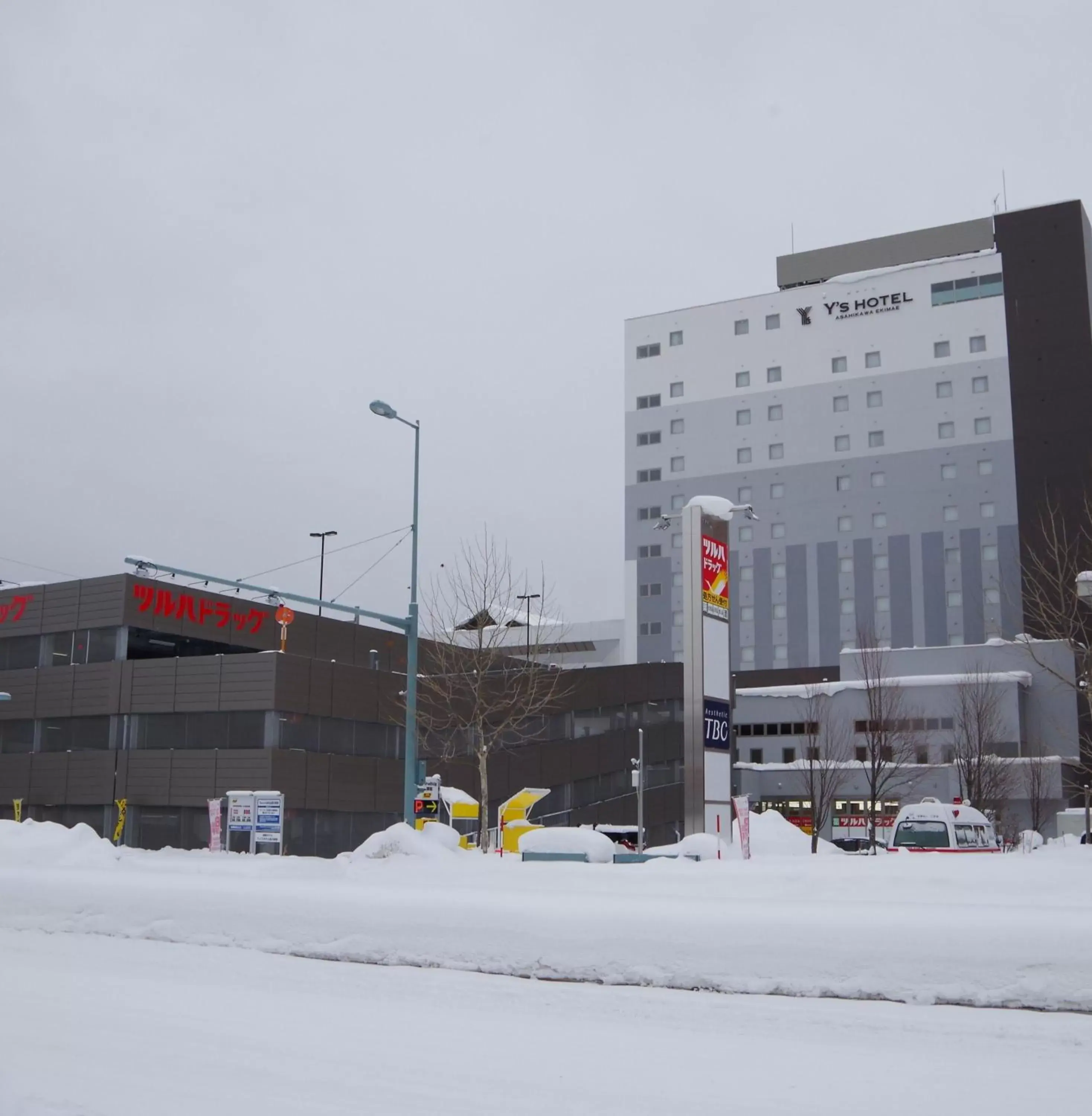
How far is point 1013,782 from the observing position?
59562mm

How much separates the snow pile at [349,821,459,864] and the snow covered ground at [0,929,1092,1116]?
273 inches

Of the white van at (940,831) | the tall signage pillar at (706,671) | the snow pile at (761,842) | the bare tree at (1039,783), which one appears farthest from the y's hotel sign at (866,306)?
the white van at (940,831)

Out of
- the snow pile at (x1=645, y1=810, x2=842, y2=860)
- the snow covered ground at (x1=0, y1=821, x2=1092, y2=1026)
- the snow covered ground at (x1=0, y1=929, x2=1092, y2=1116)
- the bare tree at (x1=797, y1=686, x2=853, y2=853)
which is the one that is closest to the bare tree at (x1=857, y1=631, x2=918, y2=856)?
the bare tree at (x1=797, y1=686, x2=853, y2=853)

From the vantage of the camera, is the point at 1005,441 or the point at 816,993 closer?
the point at 816,993

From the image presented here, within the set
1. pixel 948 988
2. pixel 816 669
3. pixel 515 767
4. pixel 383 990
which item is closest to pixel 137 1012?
pixel 383 990

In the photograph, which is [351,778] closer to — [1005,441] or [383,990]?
[383,990]

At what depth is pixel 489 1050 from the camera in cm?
943

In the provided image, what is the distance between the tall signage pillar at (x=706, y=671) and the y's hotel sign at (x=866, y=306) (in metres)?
75.3

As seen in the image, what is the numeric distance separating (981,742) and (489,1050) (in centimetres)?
4567

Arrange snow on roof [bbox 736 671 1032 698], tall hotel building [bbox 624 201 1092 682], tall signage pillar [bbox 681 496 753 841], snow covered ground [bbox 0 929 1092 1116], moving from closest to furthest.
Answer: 1. snow covered ground [bbox 0 929 1092 1116]
2. tall signage pillar [bbox 681 496 753 841]
3. snow on roof [bbox 736 671 1032 698]
4. tall hotel building [bbox 624 201 1092 682]

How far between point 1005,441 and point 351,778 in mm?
62455

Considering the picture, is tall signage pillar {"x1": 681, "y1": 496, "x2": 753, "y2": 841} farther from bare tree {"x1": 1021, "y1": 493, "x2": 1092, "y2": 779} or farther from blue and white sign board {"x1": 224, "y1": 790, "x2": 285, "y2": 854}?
blue and white sign board {"x1": 224, "y1": 790, "x2": 285, "y2": 854}

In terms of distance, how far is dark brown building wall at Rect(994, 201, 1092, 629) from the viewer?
3546 inches

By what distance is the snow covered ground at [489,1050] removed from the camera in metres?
7.93
